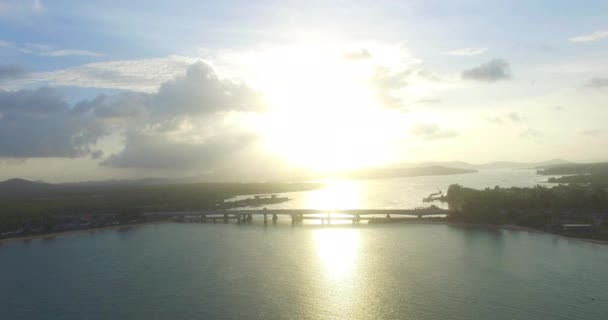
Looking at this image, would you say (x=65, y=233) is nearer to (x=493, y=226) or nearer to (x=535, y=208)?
(x=493, y=226)

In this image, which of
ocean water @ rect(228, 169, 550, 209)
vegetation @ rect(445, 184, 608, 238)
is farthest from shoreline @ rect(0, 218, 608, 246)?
ocean water @ rect(228, 169, 550, 209)

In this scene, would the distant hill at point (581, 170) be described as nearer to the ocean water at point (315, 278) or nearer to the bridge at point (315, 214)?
the bridge at point (315, 214)

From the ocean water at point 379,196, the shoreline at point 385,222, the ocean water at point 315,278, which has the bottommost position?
the ocean water at point 315,278

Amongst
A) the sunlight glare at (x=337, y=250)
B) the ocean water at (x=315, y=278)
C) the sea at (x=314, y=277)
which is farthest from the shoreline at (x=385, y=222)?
the sunlight glare at (x=337, y=250)

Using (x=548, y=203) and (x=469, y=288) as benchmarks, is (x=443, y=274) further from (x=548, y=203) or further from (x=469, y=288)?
(x=548, y=203)

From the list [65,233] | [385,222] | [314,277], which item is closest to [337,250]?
[314,277]

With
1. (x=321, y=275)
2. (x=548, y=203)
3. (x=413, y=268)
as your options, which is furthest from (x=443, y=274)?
(x=548, y=203)

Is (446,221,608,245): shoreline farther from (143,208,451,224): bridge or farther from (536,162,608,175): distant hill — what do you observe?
(536,162,608,175): distant hill
